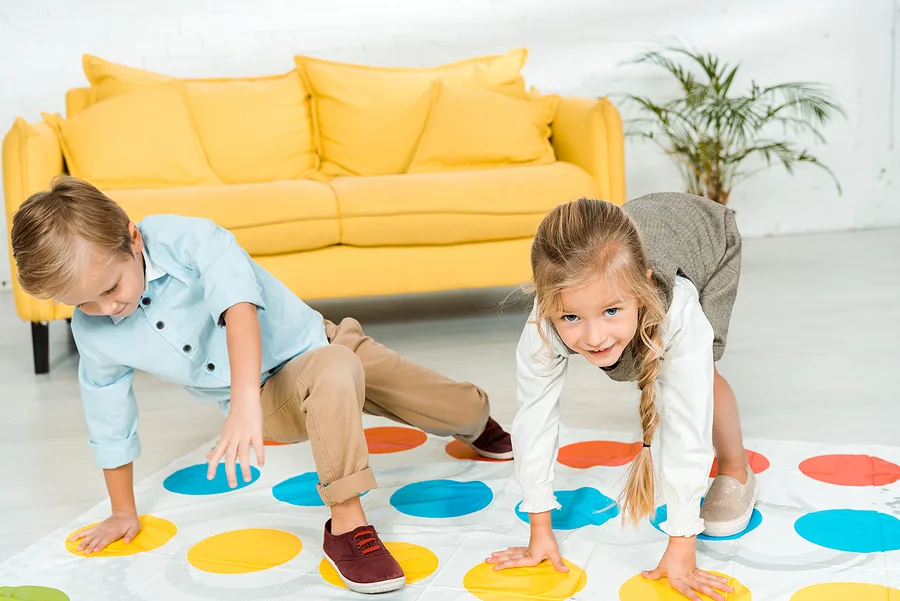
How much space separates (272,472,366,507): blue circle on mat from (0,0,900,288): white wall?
265 cm

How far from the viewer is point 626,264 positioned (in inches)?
39.1

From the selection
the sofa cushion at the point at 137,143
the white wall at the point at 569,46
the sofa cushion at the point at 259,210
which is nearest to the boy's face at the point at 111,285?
the sofa cushion at the point at 259,210

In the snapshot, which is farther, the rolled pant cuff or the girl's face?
the rolled pant cuff

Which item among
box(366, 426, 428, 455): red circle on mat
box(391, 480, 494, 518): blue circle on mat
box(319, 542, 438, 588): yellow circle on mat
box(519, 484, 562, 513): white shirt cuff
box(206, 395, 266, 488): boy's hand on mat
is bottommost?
box(366, 426, 428, 455): red circle on mat

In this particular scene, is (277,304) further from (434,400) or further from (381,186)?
(381,186)

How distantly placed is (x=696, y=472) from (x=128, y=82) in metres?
2.39

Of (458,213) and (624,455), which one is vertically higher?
(458,213)

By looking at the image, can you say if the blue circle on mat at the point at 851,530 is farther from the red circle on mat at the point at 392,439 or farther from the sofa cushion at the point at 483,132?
the sofa cushion at the point at 483,132

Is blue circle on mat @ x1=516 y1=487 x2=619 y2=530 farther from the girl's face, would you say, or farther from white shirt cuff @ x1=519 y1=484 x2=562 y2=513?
the girl's face

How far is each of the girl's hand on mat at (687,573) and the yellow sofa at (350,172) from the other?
1400mm

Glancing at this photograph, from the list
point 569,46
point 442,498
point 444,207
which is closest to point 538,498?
point 442,498

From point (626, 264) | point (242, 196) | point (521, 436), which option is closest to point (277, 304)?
point (521, 436)

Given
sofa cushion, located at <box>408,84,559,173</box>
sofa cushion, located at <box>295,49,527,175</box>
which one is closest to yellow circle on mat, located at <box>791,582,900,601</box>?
sofa cushion, located at <box>408,84,559,173</box>

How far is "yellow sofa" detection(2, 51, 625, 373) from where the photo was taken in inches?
91.8
